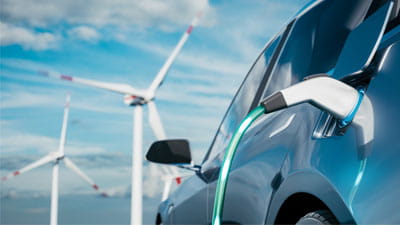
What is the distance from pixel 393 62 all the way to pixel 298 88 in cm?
23

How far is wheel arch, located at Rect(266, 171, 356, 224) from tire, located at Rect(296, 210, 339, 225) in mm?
20

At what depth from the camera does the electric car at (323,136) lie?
1254mm

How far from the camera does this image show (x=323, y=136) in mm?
1537

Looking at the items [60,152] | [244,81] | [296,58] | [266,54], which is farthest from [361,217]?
[60,152]

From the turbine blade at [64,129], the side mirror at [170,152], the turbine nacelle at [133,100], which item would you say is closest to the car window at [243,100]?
the side mirror at [170,152]

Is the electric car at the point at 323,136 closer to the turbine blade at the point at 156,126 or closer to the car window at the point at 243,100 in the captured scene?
the car window at the point at 243,100

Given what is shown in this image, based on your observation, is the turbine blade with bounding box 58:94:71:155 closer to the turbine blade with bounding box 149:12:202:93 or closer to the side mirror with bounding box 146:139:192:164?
the turbine blade with bounding box 149:12:202:93

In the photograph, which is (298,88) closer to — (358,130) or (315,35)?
(358,130)

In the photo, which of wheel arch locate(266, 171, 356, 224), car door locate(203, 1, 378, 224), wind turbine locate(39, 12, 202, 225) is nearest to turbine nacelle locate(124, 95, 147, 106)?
wind turbine locate(39, 12, 202, 225)

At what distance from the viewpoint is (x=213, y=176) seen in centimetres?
292

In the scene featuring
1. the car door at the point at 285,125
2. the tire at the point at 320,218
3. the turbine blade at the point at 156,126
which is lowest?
the tire at the point at 320,218

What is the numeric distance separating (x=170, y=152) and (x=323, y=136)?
5.51ft

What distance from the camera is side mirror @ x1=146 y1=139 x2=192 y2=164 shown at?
10.3 feet

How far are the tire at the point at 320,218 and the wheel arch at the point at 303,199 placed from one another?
0.02m
